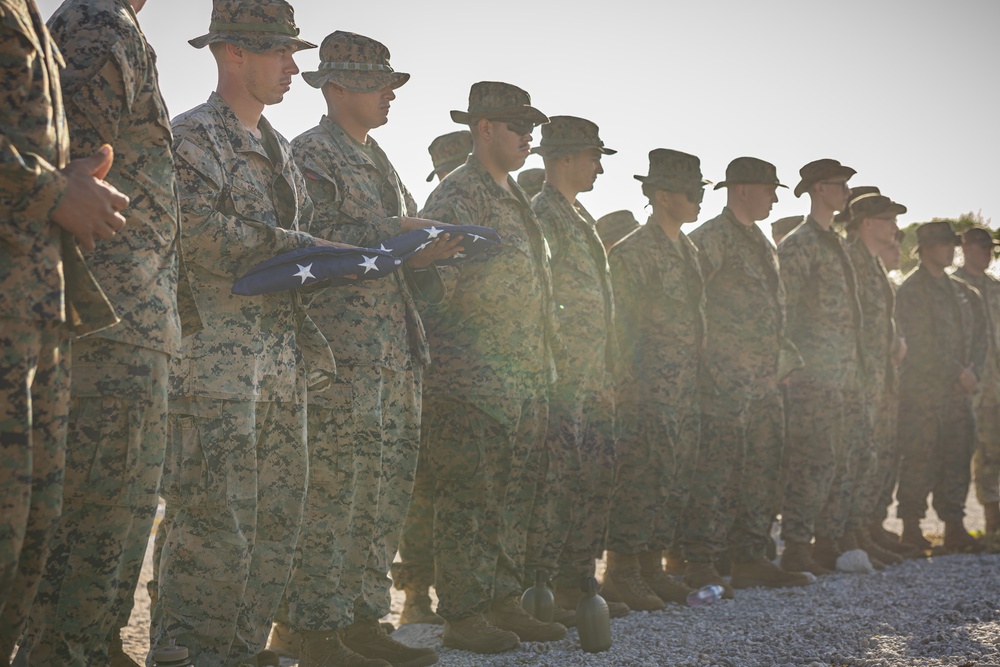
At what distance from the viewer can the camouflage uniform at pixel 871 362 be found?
8.82 metres

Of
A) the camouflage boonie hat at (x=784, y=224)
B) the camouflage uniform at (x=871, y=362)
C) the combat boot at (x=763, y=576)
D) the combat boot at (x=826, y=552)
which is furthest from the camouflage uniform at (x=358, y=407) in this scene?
the camouflage boonie hat at (x=784, y=224)

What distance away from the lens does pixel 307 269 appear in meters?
3.91

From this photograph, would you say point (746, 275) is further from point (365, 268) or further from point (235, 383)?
point (235, 383)

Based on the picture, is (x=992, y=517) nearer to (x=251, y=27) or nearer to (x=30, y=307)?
(x=251, y=27)

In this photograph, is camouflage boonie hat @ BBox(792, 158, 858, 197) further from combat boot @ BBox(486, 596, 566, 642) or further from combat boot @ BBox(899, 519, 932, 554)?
combat boot @ BBox(486, 596, 566, 642)

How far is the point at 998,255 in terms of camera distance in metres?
12.4

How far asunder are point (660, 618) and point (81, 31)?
190 inches

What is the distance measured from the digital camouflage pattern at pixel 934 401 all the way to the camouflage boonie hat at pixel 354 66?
6881 millimetres

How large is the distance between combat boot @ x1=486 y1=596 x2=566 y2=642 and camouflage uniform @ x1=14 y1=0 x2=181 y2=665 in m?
2.89

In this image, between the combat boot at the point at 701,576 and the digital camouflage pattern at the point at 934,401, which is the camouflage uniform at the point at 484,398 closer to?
the combat boot at the point at 701,576

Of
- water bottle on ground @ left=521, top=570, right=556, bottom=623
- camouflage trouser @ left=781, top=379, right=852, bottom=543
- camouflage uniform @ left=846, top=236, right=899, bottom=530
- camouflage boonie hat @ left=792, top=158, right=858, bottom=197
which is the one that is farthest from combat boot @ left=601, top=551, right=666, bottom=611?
camouflage boonie hat @ left=792, top=158, right=858, bottom=197

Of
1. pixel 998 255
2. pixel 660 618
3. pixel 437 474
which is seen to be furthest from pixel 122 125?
pixel 998 255

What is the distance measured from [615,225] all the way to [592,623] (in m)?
5.39

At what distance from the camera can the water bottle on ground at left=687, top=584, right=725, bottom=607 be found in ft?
22.4
